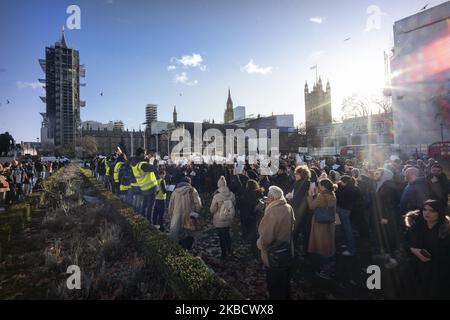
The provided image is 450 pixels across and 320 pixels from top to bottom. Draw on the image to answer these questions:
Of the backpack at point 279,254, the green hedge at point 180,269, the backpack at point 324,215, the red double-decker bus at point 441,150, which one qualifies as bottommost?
the green hedge at point 180,269

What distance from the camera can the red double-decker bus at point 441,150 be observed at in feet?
73.7

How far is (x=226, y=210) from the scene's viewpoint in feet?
19.9

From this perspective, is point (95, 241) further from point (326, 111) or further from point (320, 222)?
point (326, 111)

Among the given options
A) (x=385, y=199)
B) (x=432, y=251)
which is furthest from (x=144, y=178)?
(x=432, y=251)

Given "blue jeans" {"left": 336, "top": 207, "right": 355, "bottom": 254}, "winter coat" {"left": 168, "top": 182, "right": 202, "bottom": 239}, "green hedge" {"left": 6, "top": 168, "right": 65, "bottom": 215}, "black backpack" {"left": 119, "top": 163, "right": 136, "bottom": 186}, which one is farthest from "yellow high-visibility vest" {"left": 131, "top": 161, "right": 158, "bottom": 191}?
"blue jeans" {"left": 336, "top": 207, "right": 355, "bottom": 254}

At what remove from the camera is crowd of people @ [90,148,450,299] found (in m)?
3.71

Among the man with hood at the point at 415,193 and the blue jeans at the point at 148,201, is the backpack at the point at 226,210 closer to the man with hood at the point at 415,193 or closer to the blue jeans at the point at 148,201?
the blue jeans at the point at 148,201

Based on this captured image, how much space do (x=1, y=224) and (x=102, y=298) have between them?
16.1 feet

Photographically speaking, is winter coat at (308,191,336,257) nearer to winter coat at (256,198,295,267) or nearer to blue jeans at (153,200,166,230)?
winter coat at (256,198,295,267)

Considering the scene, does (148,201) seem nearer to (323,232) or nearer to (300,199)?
(300,199)

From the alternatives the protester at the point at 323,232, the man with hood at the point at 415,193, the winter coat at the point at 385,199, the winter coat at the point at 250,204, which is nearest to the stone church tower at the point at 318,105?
the winter coat at the point at 385,199

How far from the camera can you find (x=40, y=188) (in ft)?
43.7

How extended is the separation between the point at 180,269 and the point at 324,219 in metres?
3.23

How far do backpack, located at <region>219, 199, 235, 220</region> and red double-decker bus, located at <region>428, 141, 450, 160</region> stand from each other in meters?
25.7
